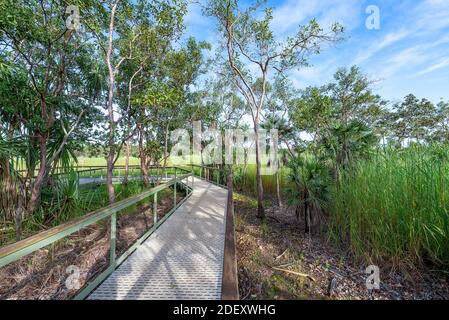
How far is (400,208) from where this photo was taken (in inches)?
109

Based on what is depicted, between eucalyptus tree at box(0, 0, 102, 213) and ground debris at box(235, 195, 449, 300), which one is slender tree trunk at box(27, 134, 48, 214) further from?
ground debris at box(235, 195, 449, 300)

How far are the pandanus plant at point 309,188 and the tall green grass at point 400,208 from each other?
1.70 feet

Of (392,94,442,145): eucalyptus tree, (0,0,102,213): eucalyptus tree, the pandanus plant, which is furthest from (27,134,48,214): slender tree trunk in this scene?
(392,94,442,145): eucalyptus tree

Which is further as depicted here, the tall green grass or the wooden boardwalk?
the tall green grass

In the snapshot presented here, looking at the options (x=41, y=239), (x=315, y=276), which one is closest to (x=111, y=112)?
(x=41, y=239)

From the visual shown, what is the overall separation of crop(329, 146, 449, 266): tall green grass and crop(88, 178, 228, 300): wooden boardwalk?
2301 millimetres

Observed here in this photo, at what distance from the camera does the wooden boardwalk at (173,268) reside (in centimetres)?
188

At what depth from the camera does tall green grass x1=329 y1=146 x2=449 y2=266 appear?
8.23 ft

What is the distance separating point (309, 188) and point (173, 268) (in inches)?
126

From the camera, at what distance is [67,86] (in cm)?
508

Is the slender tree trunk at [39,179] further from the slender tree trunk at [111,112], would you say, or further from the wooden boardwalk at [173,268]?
the wooden boardwalk at [173,268]

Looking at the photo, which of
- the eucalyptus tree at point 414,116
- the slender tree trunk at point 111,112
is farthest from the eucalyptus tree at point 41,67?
the eucalyptus tree at point 414,116

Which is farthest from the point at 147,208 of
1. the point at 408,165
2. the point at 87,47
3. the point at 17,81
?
the point at 408,165
